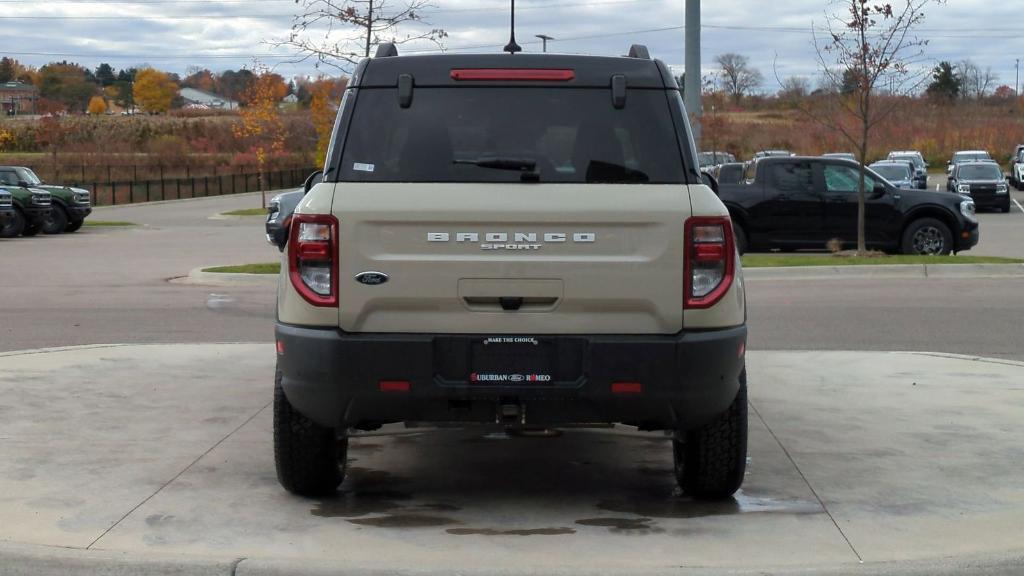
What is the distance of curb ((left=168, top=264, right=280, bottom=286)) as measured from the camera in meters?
18.5

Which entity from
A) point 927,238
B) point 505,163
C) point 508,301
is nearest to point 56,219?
point 927,238

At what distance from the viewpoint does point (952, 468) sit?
699 centimetres

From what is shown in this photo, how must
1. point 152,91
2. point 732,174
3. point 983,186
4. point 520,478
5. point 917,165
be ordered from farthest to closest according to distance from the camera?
point 152,91 → point 917,165 → point 983,186 → point 732,174 → point 520,478

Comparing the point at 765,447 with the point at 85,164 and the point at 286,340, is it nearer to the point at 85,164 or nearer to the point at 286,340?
the point at 286,340

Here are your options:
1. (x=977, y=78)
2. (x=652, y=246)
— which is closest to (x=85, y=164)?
(x=652, y=246)

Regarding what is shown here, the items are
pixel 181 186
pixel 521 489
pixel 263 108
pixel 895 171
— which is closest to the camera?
pixel 521 489

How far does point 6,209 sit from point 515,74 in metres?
28.3

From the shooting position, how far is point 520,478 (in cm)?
695

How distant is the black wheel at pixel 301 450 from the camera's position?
6.09 meters

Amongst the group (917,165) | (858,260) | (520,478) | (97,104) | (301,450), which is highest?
(97,104)

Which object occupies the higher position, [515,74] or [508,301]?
[515,74]

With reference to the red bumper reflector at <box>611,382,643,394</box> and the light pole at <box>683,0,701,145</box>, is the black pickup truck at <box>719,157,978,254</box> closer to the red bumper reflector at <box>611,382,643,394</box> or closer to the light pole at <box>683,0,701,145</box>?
the light pole at <box>683,0,701,145</box>

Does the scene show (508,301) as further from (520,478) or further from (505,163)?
(520,478)

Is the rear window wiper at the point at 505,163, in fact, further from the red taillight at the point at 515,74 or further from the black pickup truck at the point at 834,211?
the black pickup truck at the point at 834,211
